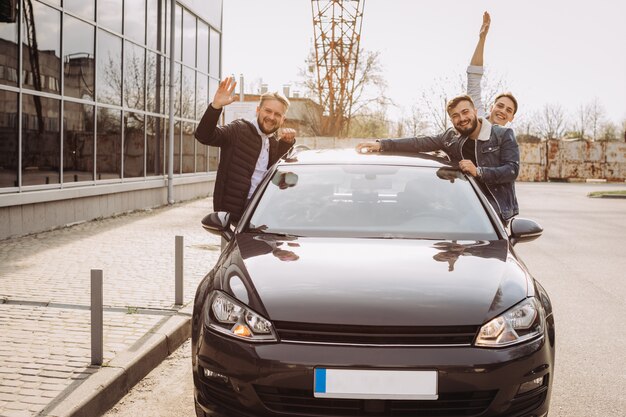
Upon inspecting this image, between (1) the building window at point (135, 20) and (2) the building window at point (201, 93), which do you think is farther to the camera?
(2) the building window at point (201, 93)

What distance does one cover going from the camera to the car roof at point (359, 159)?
483 cm

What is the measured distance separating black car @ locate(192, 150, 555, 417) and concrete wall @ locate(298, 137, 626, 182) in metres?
41.2

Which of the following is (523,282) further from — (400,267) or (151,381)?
(151,381)

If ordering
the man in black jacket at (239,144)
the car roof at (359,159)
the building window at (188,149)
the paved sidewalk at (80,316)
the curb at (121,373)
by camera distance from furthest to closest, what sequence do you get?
the building window at (188,149), the man in black jacket at (239,144), the car roof at (359,159), the paved sidewalk at (80,316), the curb at (121,373)

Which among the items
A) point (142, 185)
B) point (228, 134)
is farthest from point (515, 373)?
point (142, 185)

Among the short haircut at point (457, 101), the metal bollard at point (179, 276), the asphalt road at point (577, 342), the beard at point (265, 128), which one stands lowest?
the asphalt road at point (577, 342)

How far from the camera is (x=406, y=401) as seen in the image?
290 cm

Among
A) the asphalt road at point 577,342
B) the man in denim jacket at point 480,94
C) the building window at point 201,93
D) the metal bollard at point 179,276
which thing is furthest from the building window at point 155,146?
the man in denim jacket at point 480,94

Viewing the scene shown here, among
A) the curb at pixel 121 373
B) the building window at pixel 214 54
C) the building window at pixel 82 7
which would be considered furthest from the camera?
the building window at pixel 214 54

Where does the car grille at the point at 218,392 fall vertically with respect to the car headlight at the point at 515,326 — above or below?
below

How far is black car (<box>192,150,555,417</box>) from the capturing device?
2895 mm

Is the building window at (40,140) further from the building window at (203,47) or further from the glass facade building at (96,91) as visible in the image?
the building window at (203,47)

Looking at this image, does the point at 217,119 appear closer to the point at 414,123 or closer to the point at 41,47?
the point at 41,47

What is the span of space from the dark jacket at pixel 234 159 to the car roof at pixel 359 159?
0.58 m
